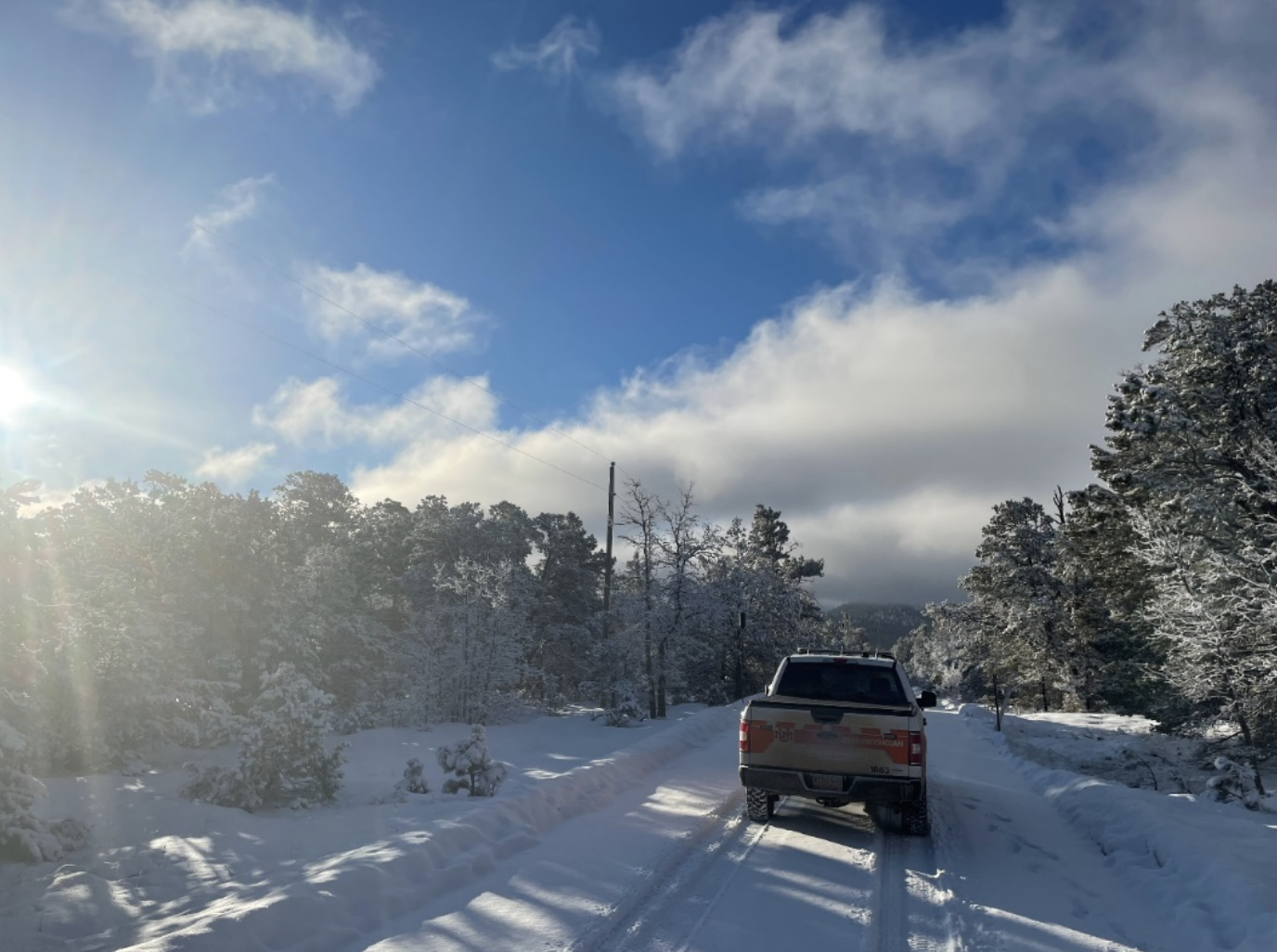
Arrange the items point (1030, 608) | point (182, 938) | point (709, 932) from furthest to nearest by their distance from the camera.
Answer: point (1030, 608), point (709, 932), point (182, 938)

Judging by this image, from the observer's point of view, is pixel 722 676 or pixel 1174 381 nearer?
pixel 1174 381

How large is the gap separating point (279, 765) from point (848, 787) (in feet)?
27.6

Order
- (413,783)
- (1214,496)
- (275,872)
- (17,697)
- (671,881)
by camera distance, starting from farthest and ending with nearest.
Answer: (1214,496) → (413,783) → (17,697) → (275,872) → (671,881)

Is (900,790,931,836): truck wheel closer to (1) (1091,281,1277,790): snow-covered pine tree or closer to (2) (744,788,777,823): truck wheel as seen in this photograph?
(2) (744,788,777,823): truck wheel

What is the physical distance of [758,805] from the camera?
849cm

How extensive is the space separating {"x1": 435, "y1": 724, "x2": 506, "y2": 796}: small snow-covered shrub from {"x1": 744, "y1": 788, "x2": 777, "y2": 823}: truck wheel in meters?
3.58

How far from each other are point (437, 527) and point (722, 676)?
17.2 metres

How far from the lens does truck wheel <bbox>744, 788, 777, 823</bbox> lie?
334 inches

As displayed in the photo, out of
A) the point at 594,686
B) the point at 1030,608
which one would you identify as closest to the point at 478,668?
the point at 594,686

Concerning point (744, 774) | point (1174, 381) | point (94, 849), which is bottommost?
point (94, 849)

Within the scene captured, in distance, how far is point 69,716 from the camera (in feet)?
46.9

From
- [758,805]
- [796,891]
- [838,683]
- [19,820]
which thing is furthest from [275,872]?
[838,683]

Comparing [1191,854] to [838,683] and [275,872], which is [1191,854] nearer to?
[838,683]

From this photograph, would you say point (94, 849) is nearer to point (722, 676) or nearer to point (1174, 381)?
point (1174, 381)
